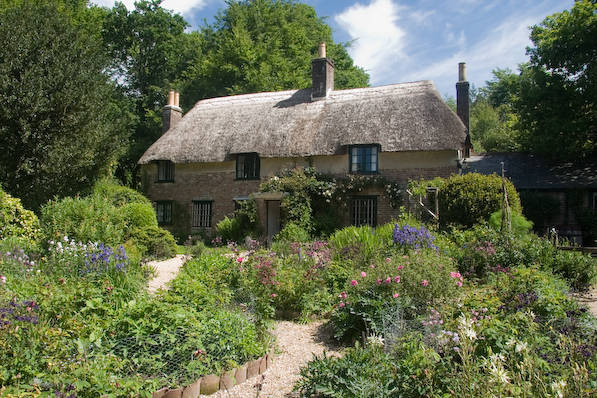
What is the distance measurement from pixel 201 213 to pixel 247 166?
2.96 m

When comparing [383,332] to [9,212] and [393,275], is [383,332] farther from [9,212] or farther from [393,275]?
[9,212]

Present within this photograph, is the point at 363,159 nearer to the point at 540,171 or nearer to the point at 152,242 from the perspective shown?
the point at 540,171

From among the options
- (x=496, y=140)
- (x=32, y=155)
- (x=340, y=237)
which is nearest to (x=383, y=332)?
(x=340, y=237)

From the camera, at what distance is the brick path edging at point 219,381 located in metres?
3.88

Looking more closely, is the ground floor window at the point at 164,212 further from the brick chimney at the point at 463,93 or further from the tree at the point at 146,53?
the brick chimney at the point at 463,93

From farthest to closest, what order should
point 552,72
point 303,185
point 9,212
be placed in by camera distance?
point 552,72, point 303,185, point 9,212

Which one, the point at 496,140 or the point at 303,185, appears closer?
the point at 303,185

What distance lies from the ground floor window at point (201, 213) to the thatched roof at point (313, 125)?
195cm

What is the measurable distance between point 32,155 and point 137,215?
4.63 meters

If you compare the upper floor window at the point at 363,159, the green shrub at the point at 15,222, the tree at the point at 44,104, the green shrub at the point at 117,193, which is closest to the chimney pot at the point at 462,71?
the upper floor window at the point at 363,159

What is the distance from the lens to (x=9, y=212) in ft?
36.5

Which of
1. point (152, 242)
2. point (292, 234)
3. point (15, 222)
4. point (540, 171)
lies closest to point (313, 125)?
point (292, 234)

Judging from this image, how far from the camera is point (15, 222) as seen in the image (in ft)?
37.3

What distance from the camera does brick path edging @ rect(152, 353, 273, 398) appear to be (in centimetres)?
388
